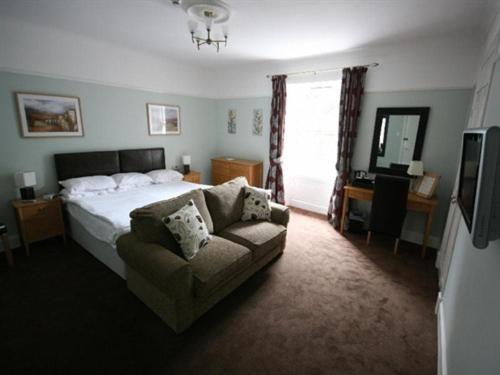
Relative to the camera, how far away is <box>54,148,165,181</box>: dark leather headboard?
3.28 metres

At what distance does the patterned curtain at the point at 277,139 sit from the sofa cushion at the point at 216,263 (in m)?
2.53

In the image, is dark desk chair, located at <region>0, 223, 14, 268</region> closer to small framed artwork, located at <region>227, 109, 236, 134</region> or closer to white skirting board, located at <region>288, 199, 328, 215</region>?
small framed artwork, located at <region>227, 109, 236, 134</region>

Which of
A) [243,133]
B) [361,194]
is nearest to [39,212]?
[243,133]

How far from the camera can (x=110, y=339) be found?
5.92 ft

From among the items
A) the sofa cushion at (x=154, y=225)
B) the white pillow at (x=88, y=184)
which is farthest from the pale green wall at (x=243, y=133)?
the sofa cushion at (x=154, y=225)

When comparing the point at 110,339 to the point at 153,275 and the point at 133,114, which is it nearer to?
the point at 153,275

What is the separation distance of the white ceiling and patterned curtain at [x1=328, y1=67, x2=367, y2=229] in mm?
438

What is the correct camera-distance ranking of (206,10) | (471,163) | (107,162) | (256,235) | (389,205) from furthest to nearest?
(107,162) → (389,205) → (256,235) → (206,10) → (471,163)

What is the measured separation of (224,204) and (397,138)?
8.67 ft

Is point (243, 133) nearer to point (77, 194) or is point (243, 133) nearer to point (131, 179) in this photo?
point (131, 179)

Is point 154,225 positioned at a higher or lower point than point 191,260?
higher

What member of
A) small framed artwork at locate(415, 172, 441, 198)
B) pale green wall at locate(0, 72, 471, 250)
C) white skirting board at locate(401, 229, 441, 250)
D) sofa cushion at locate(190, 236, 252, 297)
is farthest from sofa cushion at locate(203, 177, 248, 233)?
white skirting board at locate(401, 229, 441, 250)

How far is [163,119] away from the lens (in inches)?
176

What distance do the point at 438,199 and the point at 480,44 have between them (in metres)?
1.88
